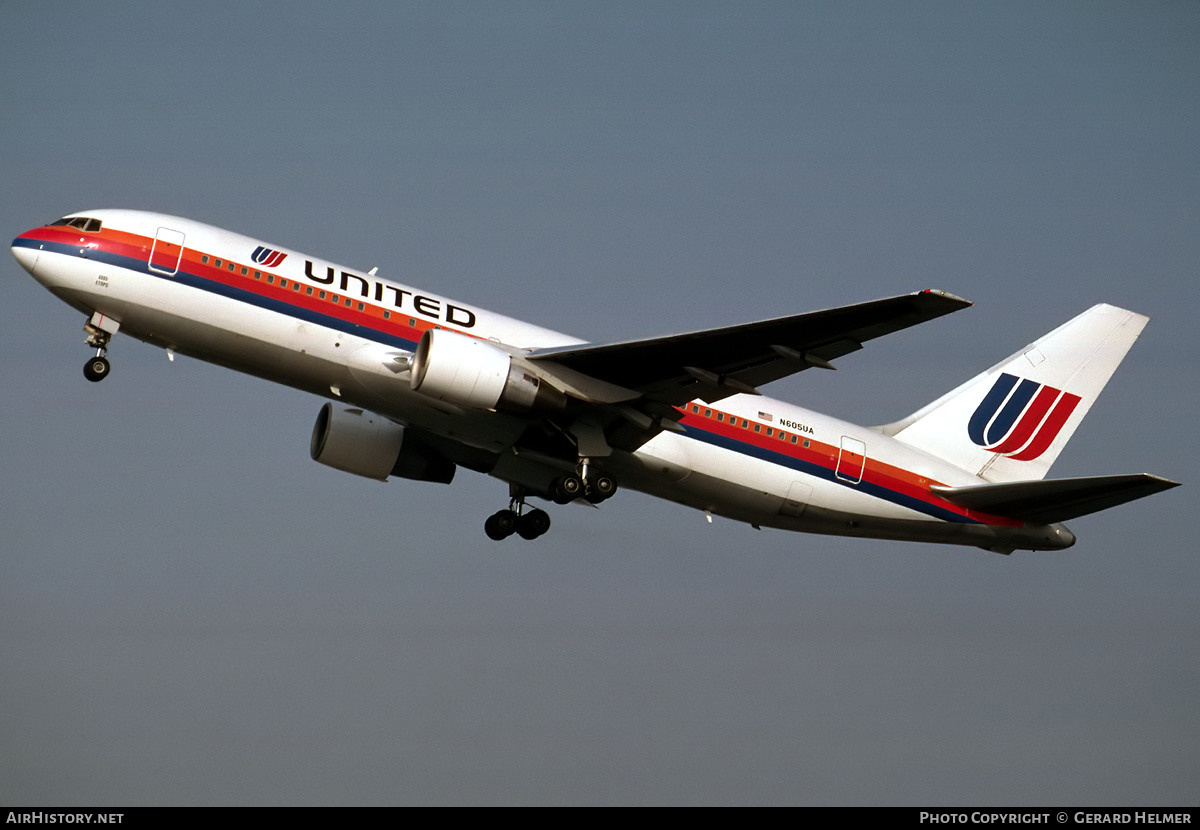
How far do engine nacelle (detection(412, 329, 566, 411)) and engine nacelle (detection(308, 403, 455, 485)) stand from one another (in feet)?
20.9

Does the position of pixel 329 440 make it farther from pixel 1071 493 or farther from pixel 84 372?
pixel 1071 493

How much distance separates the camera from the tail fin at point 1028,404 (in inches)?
1556

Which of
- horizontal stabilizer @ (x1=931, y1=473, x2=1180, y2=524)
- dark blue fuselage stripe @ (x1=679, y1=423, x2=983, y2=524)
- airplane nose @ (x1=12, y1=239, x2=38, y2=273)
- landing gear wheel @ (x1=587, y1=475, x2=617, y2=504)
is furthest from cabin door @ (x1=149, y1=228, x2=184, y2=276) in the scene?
horizontal stabilizer @ (x1=931, y1=473, x2=1180, y2=524)

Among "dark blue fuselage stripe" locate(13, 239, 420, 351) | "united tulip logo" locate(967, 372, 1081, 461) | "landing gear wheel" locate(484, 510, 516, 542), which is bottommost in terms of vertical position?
"landing gear wheel" locate(484, 510, 516, 542)

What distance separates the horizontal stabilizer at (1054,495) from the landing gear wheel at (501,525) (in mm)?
11437

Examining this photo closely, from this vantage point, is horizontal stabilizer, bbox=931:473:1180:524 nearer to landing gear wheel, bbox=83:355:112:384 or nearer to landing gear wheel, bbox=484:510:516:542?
landing gear wheel, bbox=484:510:516:542

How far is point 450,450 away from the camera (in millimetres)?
38156

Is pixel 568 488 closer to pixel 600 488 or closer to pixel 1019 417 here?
pixel 600 488

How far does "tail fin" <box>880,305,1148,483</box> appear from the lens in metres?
39.5

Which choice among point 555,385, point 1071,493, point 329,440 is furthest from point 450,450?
point 1071,493

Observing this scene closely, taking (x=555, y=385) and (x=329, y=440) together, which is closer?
(x=555, y=385)

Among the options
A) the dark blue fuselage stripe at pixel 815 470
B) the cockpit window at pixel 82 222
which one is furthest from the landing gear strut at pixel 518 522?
the cockpit window at pixel 82 222
